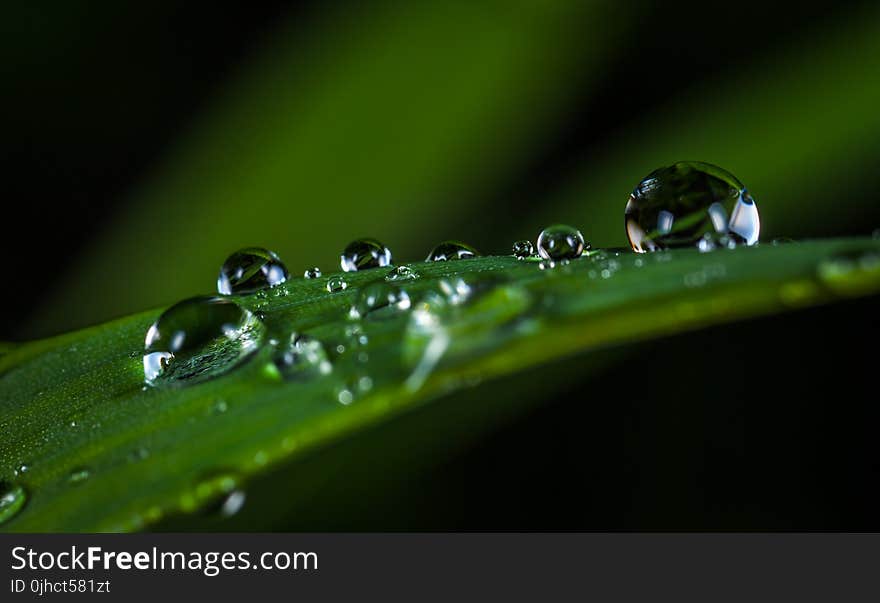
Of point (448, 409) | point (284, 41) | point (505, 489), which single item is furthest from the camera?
point (284, 41)

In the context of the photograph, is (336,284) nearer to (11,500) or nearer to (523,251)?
(523,251)

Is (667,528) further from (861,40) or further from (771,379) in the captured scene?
(861,40)

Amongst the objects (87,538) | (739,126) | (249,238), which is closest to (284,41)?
(249,238)

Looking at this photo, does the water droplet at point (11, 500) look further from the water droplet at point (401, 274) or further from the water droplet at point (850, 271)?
the water droplet at point (850, 271)

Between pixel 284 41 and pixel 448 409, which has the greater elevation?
pixel 284 41

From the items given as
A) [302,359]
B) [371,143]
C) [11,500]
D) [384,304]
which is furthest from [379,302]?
[371,143]

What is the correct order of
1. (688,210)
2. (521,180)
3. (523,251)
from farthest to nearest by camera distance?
(521,180) < (523,251) < (688,210)

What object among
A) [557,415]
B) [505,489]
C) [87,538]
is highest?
[557,415]
